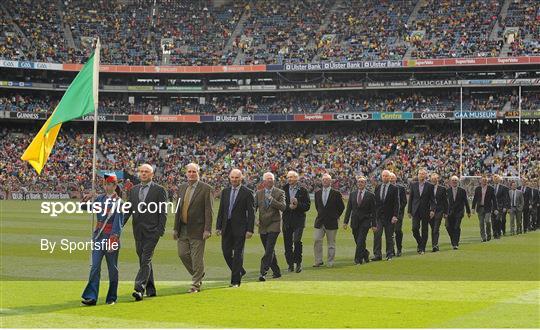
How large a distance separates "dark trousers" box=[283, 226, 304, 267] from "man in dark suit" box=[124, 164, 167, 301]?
192 inches

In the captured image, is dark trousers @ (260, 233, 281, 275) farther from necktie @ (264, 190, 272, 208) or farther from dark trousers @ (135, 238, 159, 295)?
dark trousers @ (135, 238, 159, 295)

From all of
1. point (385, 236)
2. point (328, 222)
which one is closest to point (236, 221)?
point (328, 222)

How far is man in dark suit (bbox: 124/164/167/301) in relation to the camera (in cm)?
1238

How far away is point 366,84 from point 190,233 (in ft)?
188

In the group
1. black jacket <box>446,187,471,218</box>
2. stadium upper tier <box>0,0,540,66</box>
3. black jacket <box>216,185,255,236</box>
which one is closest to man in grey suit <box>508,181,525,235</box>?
black jacket <box>446,187,471,218</box>

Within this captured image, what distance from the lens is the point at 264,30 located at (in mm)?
77062

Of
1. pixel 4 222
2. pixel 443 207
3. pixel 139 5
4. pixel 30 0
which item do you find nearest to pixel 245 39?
pixel 139 5

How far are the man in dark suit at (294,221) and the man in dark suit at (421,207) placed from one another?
203 inches

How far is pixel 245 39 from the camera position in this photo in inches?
3017

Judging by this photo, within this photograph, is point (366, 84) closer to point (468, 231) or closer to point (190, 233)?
point (468, 231)

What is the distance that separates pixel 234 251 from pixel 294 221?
3.38 m

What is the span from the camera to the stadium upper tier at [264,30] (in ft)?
222

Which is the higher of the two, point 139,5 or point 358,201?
point 139,5

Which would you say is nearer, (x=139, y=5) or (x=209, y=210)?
(x=209, y=210)
